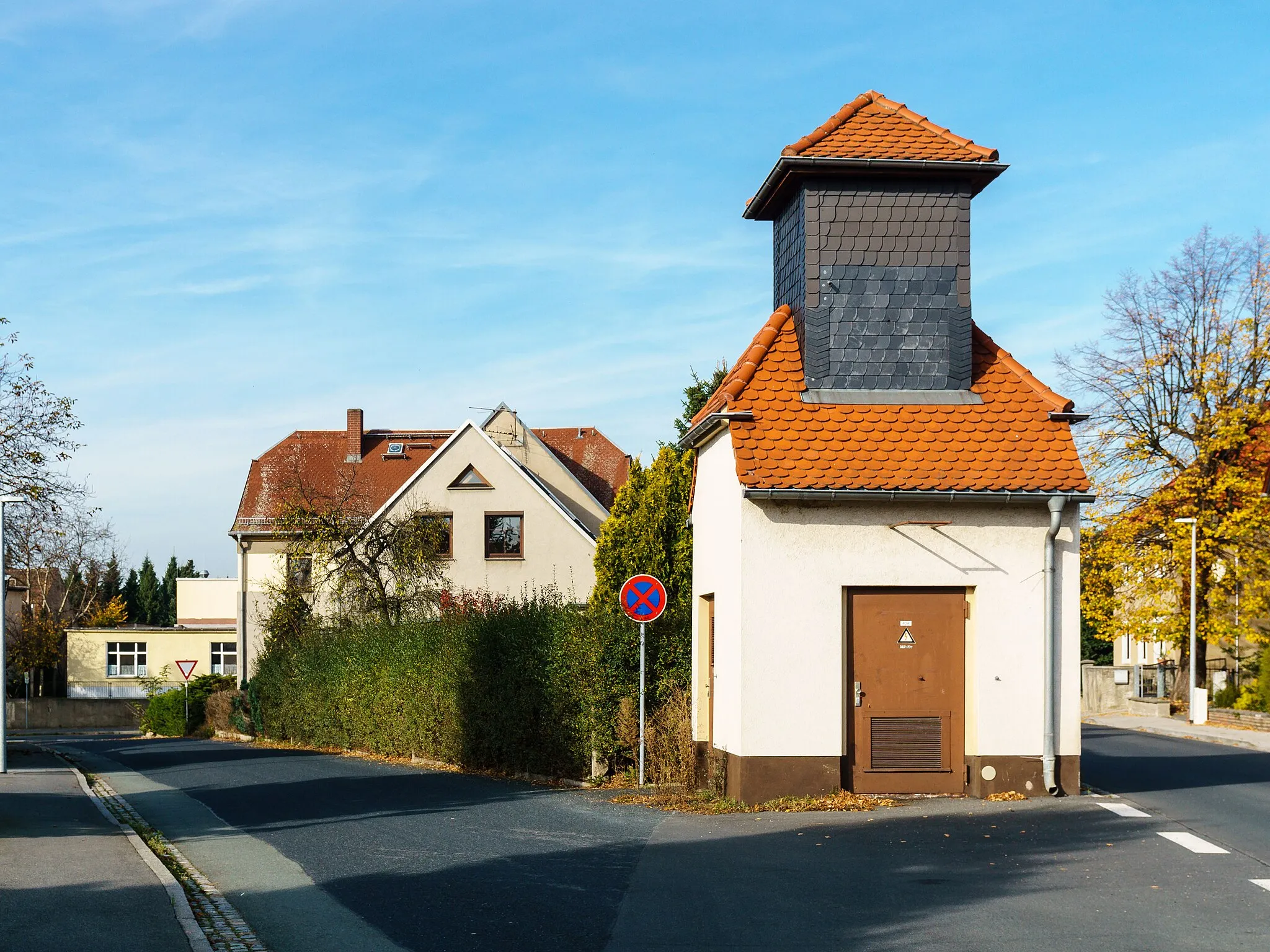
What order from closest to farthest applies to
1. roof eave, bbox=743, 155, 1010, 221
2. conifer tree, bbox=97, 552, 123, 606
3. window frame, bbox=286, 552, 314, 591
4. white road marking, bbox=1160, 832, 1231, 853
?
1. white road marking, bbox=1160, 832, 1231, 853
2. roof eave, bbox=743, 155, 1010, 221
3. window frame, bbox=286, 552, 314, 591
4. conifer tree, bbox=97, 552, 123, 606

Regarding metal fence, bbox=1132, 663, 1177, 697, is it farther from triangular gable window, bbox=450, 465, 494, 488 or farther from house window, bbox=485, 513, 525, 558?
triangular gable window, bbox=450, 465, 494, 488

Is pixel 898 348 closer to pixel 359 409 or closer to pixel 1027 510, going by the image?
pixel 1027 510

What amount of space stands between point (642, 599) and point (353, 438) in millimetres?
43819

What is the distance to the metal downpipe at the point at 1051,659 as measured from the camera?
14805mm

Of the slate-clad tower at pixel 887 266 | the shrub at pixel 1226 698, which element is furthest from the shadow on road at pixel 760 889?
the shrub at pixel 1226 698

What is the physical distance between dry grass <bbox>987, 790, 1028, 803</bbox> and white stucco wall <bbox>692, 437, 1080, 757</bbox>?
432 millimetres

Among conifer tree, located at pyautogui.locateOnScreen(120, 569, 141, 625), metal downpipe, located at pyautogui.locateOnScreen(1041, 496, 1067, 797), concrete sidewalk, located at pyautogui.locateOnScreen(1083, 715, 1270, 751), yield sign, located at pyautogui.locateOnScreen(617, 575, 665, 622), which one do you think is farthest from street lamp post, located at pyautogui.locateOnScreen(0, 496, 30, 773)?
conifer tree, located at pyautogui.locateOnScreen(120, 569, 141, 625)

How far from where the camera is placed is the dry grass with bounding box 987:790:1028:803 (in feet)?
48.2

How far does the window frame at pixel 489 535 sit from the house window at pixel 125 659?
31249 millimetres

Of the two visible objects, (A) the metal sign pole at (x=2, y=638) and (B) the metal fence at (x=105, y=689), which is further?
(B) the metal fence at (x=105, y=689)

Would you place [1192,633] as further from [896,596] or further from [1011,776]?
[896,596]

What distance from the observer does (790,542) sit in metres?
15.0

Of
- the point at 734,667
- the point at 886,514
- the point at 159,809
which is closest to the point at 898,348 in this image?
the point at 886,514

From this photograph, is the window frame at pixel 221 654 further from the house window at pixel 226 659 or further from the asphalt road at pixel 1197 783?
the asphalt road at pixel 1197 783
